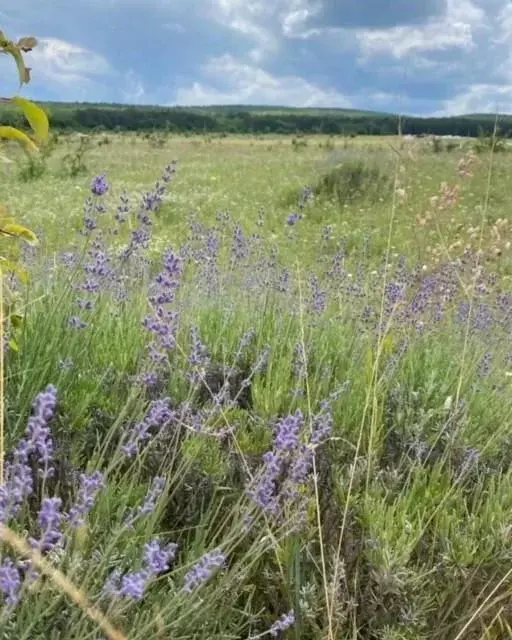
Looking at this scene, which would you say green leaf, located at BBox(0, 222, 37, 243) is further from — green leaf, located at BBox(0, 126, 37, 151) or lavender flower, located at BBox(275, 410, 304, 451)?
lavender flower, located at BBox(275, 410, 304, 451)

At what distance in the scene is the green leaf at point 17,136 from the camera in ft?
6.37

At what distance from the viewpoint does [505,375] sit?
3330 mm

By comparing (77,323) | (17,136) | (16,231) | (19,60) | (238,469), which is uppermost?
(19,60)

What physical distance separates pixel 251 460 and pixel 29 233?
813 mm

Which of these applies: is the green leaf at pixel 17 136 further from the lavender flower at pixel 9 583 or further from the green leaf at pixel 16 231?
the lavender flower at pixel 9 583

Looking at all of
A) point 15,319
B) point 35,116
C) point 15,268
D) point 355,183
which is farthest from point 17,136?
point 355,183

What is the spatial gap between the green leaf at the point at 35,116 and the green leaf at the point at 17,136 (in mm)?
34

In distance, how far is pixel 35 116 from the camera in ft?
6.46

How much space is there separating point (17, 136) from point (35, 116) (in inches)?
2.4

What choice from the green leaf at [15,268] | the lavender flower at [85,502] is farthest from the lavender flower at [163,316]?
the lavender flower at [85,502]

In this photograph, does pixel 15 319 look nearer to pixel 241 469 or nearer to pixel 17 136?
pixel 17 136

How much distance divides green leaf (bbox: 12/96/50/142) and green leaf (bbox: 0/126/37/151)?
0.03 m

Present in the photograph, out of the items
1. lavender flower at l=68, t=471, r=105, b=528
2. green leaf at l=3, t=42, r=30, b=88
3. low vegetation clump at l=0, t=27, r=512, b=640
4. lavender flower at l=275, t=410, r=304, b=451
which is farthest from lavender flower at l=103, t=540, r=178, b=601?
green leaf at l=3, t=42, r=30, b=88

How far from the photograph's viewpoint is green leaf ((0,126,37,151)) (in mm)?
1941
